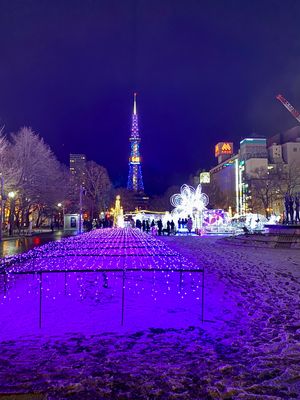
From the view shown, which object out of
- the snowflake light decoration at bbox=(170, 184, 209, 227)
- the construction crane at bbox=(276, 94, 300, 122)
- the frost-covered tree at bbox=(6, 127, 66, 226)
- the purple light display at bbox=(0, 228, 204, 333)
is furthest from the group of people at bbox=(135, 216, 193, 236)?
the construction crane at bbox=(276, 94, 300, 122)

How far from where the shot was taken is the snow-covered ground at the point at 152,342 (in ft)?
14.2

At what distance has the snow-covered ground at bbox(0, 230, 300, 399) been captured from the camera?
4.34 meters

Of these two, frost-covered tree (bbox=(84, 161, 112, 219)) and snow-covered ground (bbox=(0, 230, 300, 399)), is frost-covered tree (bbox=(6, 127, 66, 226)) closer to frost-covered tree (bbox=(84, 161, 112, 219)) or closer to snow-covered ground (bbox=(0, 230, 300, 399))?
frost-covered tree (bbox=(84, 161, 112, 219))

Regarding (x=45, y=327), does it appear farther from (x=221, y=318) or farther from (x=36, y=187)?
(x=36, y=187)

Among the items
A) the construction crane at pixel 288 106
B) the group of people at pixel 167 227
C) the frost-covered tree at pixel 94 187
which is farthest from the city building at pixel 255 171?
the group of people at pixel 167 227

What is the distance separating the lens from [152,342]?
5.78 meters

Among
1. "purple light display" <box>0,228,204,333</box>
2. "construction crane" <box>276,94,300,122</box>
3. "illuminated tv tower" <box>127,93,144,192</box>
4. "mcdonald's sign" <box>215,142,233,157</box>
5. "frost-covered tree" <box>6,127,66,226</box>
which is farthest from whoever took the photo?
"mcdonald's sign" <box>215,142,233,157</box>

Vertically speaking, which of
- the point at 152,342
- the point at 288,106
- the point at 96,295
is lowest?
the point at 152,342

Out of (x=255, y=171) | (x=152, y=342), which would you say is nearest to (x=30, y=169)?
(x=152, y=342)

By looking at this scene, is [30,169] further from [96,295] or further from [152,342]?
[152,342]

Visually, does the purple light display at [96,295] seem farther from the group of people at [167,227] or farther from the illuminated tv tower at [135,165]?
the illuminated tv tower at [135,165]

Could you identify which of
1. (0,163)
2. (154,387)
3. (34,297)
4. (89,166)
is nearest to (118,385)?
(154,387)

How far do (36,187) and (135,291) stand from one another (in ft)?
125

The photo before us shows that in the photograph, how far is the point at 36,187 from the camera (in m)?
45.3
